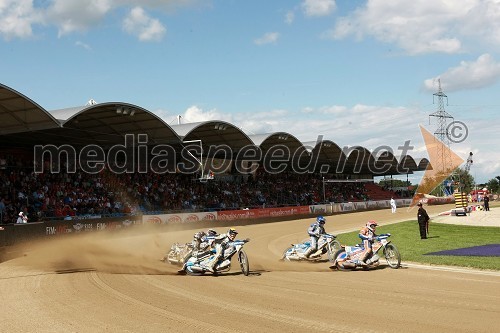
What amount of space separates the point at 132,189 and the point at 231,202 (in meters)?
11.1

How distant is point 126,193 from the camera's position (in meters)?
37.3

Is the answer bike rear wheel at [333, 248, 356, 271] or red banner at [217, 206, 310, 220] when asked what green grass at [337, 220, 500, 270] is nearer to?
bike rear wheel at [333, 248, 356, 271]

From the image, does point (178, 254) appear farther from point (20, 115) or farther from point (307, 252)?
point (20, 115)

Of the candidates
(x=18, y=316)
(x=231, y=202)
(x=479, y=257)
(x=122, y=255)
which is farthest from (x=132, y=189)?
(x=18, y=316)

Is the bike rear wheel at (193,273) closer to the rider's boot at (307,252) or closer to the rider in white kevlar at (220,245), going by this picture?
the rider in white kevlar at (220,245)

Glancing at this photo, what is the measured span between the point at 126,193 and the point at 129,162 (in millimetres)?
4903

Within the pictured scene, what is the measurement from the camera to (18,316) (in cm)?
857

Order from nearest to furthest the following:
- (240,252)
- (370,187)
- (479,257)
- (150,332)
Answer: (150,332) < (240,252) < (479,257) < (370,187)

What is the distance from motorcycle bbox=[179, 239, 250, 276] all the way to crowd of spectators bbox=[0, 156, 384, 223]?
16.5 m

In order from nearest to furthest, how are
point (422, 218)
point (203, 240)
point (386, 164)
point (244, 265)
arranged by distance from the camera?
1. point (244, 265)
2. point (203, 240)
3. point (422, 218)
4. point (386, 164)

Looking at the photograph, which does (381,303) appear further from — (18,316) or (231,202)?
(231,202)

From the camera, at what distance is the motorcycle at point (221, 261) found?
1344 centimetres

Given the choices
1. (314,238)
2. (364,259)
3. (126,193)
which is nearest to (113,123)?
(126,193)

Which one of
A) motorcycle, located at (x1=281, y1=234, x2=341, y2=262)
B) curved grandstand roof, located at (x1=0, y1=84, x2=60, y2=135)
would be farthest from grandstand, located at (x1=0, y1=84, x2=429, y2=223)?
motorcycle, located at (x1=281, y1=234, x2=341, y2=262)
